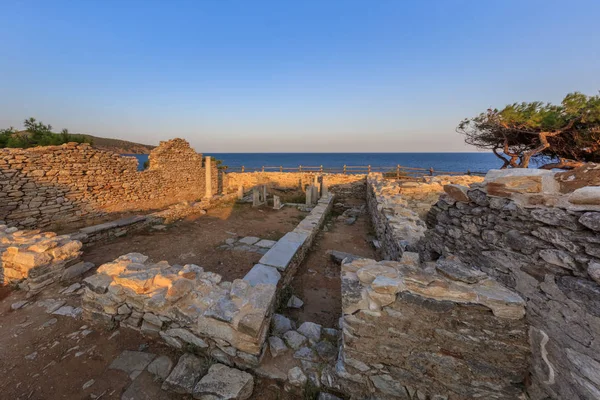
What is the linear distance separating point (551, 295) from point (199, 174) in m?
15.9

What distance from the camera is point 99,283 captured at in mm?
3242

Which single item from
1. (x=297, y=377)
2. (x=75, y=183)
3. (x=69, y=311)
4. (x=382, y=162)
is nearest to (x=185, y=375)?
(x=297, y=377)

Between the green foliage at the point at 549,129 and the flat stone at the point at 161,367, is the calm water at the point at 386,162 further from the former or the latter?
the flat stone at the point at 161,367

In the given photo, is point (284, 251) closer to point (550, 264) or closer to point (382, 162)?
point (550, 264)

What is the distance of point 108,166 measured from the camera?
9570mm

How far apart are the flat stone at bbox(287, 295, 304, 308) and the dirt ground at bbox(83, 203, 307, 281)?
1469 mm

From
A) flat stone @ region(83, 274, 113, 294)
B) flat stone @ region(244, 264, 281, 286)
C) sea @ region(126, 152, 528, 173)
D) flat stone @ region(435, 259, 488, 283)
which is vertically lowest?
flat stone @ region(244, 264, 281, 286)

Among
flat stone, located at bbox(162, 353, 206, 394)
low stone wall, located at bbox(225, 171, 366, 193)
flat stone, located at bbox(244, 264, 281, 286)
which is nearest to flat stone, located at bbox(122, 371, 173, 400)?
flat stone, located at bbox(162, 353, 206, 394)

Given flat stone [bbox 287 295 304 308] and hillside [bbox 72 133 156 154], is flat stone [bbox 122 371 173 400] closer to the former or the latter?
flat stone [bbox 287 295 304 308]

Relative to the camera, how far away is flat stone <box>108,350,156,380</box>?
8.39 ft

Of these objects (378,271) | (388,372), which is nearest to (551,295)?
(378,271)

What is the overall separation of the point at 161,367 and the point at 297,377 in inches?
62.4

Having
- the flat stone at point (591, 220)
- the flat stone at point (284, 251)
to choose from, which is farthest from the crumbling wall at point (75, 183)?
the flat stone at point (591, 220)

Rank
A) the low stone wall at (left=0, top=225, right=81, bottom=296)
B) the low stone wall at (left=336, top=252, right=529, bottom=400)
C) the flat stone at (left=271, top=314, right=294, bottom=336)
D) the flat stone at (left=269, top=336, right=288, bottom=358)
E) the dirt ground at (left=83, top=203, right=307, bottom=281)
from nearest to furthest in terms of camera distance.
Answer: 1. the low stone wall at (left=336, top=252, right=529, bottom=400)
2. the flat stone at (left=269, top=336, right=288, bottom=358)
3. the flat stone at (left=271, top=314, right=294, bottom=336)
4. the low stone wall at (left=0, top=225, right=81, bottom=296)
5. the dirt ground at (left=83, top=203, right=307, bottom=281)
